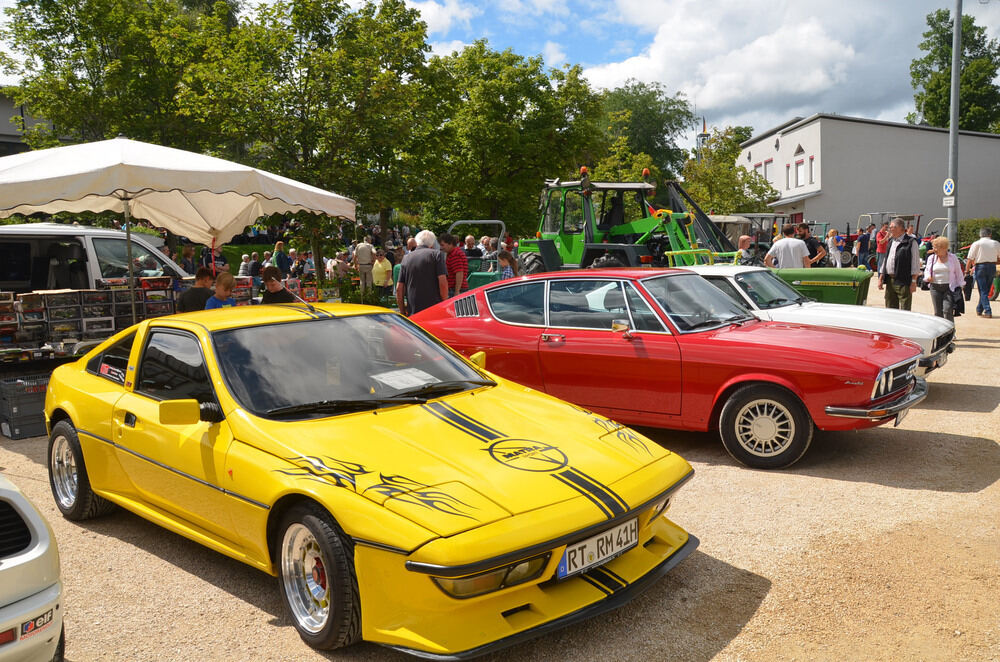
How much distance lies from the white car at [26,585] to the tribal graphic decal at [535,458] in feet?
5.74

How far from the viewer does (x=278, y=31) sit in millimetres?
15266

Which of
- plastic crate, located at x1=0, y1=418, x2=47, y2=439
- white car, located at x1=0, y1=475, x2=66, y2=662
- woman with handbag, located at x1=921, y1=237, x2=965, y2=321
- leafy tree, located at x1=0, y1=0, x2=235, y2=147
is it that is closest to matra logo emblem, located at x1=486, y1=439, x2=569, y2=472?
white car, located at x1=0, y1=475, x2=66, y2=662

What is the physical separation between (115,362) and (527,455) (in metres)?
2.82

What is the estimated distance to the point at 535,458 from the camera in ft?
11.8

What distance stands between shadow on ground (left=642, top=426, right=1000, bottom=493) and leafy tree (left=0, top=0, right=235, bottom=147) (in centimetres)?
2400

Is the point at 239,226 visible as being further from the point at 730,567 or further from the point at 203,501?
the point at 730,567

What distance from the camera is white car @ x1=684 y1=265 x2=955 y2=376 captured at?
315 inches

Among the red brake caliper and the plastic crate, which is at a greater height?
Answer: the red brake caliper

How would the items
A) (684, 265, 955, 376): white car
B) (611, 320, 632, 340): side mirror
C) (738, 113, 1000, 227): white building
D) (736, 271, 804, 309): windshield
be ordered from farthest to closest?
1. (738, 113, 1000, 227): white building
2. (736, 271, 804, 309): windshield
3. (684, 265, 955, 376): white car
4. (611, 320, 632, 340): side mirror

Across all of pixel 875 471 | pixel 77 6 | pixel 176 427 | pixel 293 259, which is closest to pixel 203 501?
pixel 176 427

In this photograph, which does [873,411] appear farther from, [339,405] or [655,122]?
[655,122]

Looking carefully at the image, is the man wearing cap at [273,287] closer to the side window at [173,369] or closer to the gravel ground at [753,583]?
the gravel ground at [753,583]

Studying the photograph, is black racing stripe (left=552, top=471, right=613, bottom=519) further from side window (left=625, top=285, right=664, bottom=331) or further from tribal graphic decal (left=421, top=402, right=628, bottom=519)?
side window (left=625, top=285, right=664, bottom=331)

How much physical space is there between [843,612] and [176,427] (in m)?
3.35
